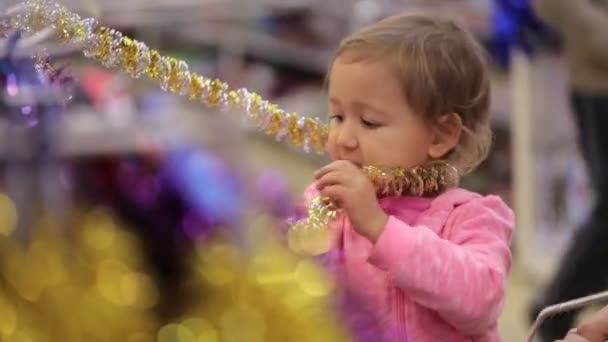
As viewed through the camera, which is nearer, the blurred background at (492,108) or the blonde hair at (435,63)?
the blonde hair at (435,63)

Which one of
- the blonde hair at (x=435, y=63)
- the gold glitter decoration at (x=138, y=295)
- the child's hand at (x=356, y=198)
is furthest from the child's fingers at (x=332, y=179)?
the gold glitter decoration at (x=138, y=295)

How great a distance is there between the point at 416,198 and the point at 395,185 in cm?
4

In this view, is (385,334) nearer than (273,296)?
No

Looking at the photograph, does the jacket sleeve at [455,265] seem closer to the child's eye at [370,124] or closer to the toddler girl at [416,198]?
the toddler girl at [416,198]

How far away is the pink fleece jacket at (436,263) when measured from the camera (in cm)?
98

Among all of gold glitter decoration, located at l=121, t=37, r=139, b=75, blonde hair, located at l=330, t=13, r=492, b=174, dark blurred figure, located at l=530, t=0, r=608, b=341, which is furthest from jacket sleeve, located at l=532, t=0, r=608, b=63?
gold glitter decoration, located at l=121, t=37, r=139, b=75

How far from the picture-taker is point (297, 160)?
188 centimetres

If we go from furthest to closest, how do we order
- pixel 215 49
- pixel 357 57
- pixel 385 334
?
pixel 215 49 < pixel 357 57 < pixel 385 334

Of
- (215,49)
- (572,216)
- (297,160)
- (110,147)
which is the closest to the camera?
(297,160)

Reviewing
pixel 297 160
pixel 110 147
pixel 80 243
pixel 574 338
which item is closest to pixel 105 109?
pixel 110 147

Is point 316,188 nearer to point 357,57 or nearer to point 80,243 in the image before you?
point 357,57

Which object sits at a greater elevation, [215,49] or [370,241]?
[215,49]

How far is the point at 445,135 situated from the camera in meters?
1.10

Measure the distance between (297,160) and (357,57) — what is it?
2.73 ft
